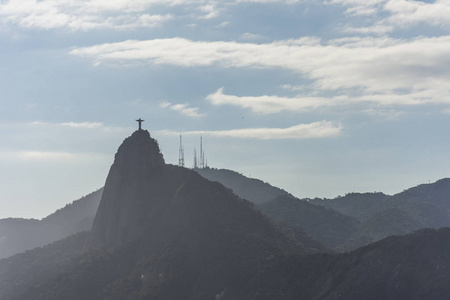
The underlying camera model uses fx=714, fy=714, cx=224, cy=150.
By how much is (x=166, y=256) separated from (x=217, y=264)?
15056mm

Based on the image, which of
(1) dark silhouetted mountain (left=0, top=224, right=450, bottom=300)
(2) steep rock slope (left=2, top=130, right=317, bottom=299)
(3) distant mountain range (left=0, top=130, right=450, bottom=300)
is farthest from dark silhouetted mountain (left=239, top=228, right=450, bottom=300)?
(2) steep rock slope (left=2, top=130, right=317, bottom=299)

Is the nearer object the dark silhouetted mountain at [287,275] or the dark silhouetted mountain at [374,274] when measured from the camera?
the dark silhouetted mountain at [374,274]

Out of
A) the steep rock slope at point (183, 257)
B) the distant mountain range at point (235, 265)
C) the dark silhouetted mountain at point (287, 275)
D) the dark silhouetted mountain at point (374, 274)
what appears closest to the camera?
the dark silhouetted mountain at point (374, 274)

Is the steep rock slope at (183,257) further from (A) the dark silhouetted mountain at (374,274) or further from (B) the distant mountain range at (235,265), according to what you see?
(A) the dark silhouetted mountain at (374,274)

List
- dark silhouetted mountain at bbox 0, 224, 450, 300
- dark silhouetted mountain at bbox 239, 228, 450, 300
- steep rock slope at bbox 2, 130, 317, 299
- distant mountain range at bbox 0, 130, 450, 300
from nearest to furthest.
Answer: dark silhouetted mountain at bbox 239, 228, 450, 300 < dark silhouetted mountain at bbox 0, 224, 450, 300 < distant mountain range at bbox 0, 130, 450, 300 < steep rock slope at bbox 2, 130, 317, 299

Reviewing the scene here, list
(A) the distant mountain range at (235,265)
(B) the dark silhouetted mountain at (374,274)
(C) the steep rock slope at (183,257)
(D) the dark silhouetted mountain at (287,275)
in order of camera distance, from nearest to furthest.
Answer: (B) the dark silhouetted mountain at (374,274) < (D) the dark silhouetted mountain at (287,275) < (A) the distant mountain range at (235,265) < (C) the steep rock slope at (183,257)

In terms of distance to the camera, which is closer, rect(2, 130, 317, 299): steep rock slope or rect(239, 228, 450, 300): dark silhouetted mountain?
rect(239, 228, 450, 300): dark silhouetted mountain

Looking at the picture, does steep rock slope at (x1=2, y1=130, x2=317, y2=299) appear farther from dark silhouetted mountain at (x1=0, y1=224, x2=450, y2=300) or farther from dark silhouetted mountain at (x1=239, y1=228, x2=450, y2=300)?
dark silhouetted mountain at (x1=239, y1=228, x2=450, y2=300)

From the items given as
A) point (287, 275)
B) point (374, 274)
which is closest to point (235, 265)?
point (287, 275)

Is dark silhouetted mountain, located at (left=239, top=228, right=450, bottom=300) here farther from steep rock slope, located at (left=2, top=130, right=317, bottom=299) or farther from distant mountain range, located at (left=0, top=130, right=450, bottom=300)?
steep rock slope, located at (left=2, top=130, right=317, bottom=299)

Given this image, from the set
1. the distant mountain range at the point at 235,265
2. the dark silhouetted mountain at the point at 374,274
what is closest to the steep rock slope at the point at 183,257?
the distant mountain range at the point at 235,265

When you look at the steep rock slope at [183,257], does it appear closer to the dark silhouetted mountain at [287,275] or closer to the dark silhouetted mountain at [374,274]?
the dark silhouetted mountain at [287,275]

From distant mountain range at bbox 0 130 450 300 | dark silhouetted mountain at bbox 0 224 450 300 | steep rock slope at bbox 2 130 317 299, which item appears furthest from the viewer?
steep rock slope at bbox 2 130 317 299

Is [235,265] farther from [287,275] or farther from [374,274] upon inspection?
[374,274]
